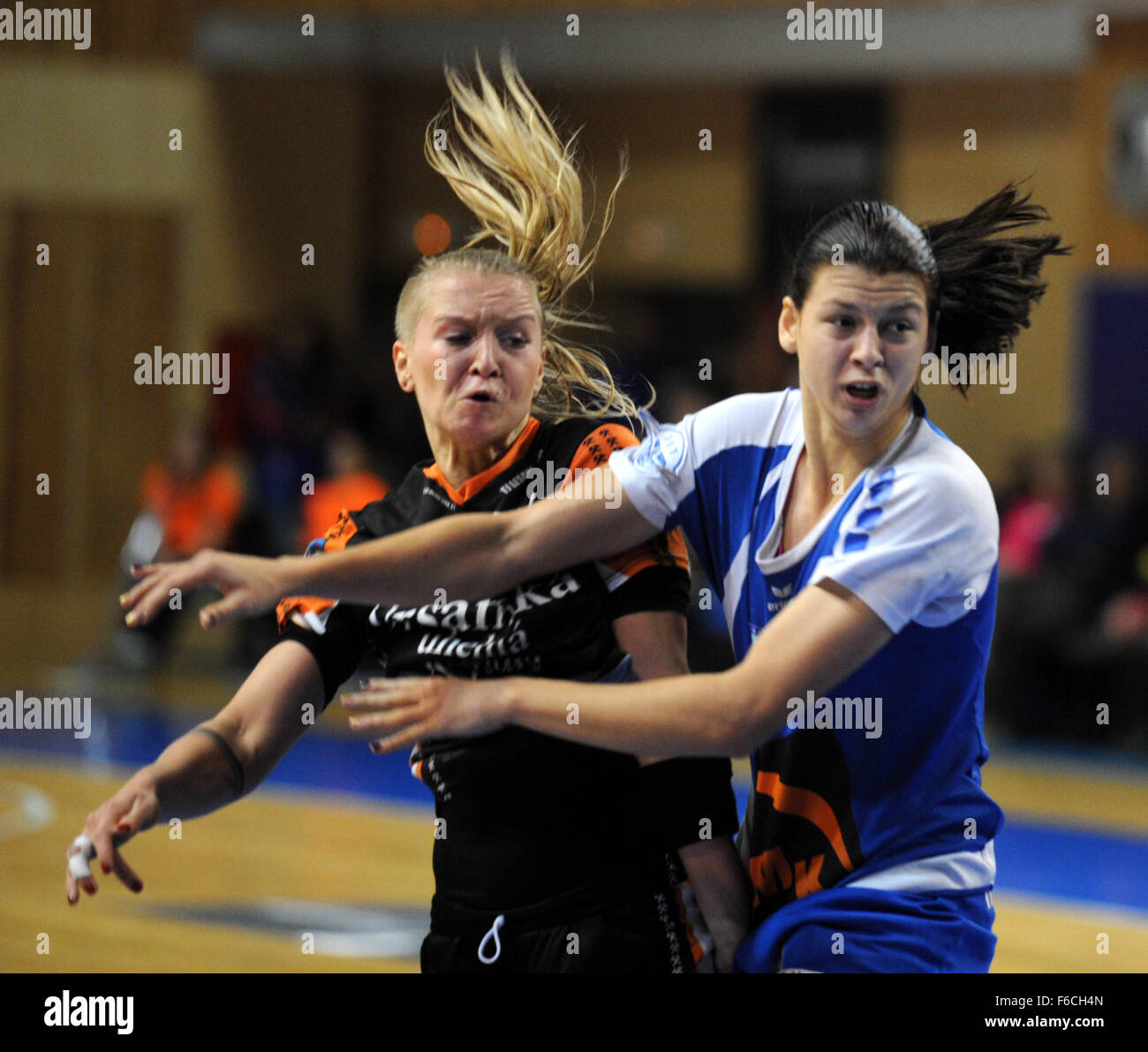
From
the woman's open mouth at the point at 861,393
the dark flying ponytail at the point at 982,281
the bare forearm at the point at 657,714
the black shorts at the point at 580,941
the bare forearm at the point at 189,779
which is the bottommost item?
the black shorts at the point at 580,941

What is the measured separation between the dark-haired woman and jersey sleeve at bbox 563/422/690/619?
46mm

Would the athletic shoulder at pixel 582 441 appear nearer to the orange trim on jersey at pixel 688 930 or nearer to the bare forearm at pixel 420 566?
the bare forearm at pixel 420 566

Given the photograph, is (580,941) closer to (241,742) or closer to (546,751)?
(546,751)

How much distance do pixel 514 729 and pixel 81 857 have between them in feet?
2.35

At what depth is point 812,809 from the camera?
2633 millimetres

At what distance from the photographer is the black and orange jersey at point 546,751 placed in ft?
8.99

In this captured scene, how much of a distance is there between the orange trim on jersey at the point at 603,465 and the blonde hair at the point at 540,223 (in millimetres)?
101

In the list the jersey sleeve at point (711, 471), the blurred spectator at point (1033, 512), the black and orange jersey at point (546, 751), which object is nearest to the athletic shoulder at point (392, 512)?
the black and orange jersey at point (546, 751)

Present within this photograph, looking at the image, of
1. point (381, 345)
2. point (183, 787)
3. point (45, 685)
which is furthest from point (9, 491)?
point (183, 787)

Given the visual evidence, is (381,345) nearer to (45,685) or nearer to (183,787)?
(45,685)

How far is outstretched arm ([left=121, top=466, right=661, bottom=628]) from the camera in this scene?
2268mm

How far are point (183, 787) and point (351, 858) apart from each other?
447 cm

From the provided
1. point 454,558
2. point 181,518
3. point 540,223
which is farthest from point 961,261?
point 181,518
